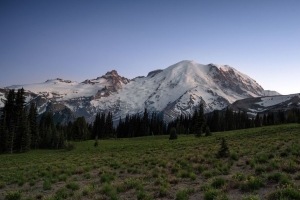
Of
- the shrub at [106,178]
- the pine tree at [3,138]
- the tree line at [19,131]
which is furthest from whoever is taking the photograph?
the tree line at [19,131]

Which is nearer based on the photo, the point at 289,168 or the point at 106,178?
the point at 289,168

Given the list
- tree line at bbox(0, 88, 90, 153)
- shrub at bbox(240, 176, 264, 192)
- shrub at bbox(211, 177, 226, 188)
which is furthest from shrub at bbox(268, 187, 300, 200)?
tree line at bbox(0, 88, 90, 153)

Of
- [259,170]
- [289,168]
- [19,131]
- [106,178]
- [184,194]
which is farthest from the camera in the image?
[19,131]

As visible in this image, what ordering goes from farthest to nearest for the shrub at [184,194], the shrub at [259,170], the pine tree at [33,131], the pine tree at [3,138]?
1. the pine tree at [33,131]
2. the pine tree at [3,138]
3. the shrub at [259,170]
4. the shrub at [184,194]

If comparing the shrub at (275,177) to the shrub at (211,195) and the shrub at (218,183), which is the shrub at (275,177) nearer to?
the shrub at (218,183)

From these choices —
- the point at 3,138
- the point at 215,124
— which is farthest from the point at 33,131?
the point at 215,124

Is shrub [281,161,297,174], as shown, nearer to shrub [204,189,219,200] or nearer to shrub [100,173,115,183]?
shrub [204,189,219,200]

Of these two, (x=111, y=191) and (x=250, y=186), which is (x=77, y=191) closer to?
(x=111, y=191)

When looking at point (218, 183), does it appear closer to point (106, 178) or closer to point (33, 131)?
point (106, 178)

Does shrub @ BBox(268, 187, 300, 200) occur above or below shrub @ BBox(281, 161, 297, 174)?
below

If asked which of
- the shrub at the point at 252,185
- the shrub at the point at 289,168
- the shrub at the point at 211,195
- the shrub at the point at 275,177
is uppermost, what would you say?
the shrub at the point at 289,168

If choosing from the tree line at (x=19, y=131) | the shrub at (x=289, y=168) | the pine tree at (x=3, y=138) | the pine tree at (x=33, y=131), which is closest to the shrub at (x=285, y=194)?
the shrub at (x=289, y=168)

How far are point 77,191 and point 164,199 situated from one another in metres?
5.59

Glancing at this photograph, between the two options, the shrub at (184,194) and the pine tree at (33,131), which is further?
the pine tree at (33,131)
